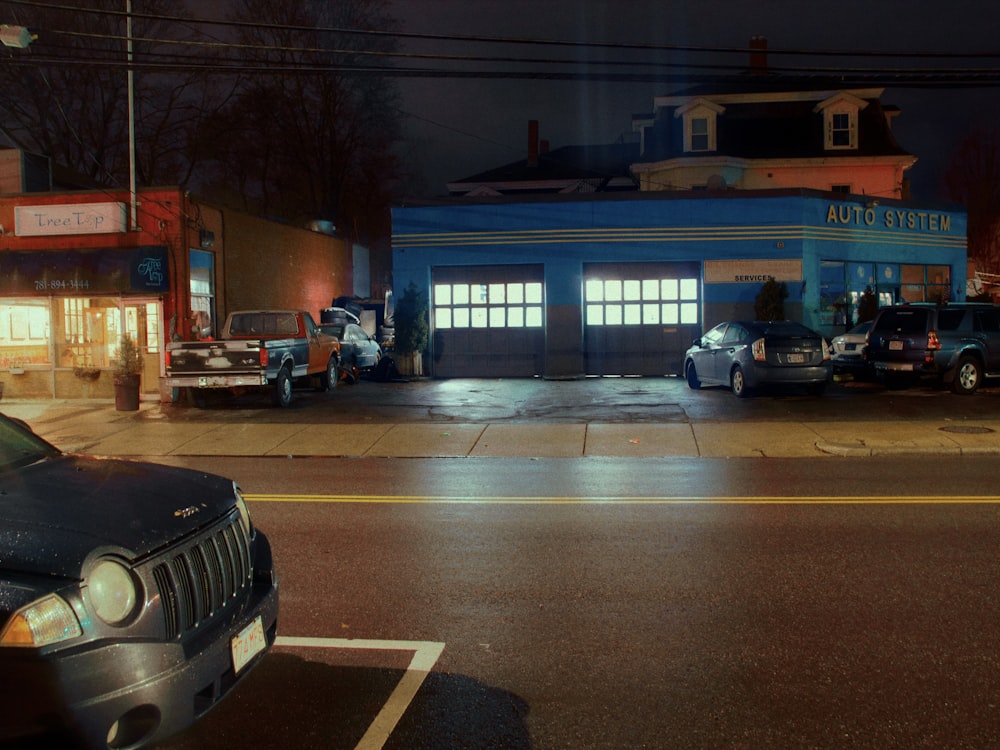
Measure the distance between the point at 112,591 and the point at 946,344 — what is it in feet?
59.2

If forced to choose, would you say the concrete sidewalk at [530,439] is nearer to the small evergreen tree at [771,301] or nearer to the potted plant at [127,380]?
the potted plant at [127,380]

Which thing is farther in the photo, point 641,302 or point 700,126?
point 700,126

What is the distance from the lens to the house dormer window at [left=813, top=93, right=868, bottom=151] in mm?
37531

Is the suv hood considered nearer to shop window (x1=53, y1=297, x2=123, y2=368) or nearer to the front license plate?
the front license plate

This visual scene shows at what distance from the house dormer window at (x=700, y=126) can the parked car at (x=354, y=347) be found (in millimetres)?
18645

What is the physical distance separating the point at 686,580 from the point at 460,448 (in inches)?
295

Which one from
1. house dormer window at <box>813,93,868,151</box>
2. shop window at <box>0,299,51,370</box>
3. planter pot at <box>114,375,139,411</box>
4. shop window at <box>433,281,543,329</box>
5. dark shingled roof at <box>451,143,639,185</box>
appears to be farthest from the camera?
dark shingled roof at <box>451,143,639,185</box>

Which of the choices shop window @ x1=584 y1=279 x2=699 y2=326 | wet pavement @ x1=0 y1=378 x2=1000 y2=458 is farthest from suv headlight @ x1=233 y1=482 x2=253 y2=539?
shop window @ x1=584 y1=279 x2=699 y2=326

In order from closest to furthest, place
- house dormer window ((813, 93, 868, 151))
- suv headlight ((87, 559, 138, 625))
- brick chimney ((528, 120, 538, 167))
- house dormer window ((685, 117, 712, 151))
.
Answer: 1. suv headlight ((87, 559, 138, 625))
2. house dormer window ((813, 93, 868, 151))
3. house dormer window ((685, 117, 712, 151))
4. brick chimney ((528, 120, 538, 167))

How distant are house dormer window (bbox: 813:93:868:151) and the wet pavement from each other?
2220 cm

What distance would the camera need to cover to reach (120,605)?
3400 millimetres

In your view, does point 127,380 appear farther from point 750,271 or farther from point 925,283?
point 925,283

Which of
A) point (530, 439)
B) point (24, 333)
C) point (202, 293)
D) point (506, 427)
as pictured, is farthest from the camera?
point (202, 293)

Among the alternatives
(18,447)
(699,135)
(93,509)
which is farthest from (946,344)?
(699,135)
